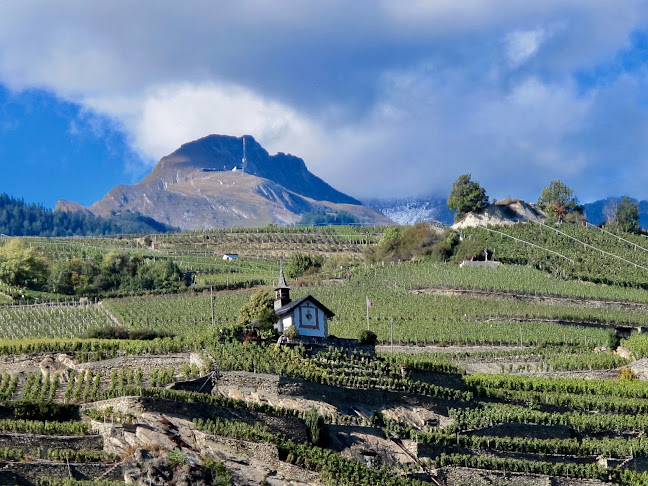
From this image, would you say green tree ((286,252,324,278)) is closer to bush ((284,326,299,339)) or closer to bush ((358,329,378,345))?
bush ((358,329,378,345))

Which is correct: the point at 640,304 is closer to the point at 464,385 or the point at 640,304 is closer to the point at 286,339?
the point at 464,385

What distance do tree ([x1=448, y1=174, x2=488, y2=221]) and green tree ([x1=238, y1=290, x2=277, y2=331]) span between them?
6481 centimetres

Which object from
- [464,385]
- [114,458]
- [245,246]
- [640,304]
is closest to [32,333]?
[464,385]

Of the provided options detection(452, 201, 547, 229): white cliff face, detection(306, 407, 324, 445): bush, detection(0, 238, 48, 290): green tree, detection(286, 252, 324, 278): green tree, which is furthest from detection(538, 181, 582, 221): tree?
detection(306, 407, 324, 445): bush

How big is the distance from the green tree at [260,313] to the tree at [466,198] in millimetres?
64808

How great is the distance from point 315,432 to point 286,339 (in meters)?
10.9

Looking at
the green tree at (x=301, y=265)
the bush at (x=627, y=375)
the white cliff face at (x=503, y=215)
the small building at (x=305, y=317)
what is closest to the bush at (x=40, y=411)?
the small building at (x=305, y=317)

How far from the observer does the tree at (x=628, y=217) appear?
419 feet

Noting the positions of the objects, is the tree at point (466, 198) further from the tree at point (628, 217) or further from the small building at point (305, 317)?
the small building at point (305, 317)

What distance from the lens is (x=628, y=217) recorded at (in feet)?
427

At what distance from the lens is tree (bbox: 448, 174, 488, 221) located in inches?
4855

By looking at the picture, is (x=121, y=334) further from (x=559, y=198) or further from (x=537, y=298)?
(x=559, y=198)

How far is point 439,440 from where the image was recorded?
161ft

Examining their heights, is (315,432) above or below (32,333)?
below
